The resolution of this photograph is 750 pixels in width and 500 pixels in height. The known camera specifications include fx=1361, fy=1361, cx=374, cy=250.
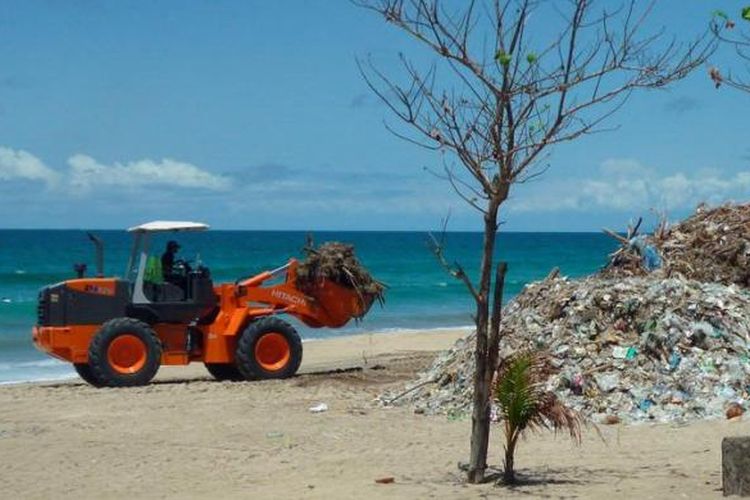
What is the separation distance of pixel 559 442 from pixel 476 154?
387 centimetres

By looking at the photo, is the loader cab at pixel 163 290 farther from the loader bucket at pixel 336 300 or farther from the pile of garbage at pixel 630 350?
the pile of garbage at pixel 630 350

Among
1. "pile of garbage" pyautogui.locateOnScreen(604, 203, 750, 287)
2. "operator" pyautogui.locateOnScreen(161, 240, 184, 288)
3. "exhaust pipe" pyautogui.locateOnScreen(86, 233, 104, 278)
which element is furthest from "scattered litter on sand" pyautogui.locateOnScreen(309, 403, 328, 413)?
"pile of garbage" pyautogui.locateOnScreen(604, 203, 750, 287)

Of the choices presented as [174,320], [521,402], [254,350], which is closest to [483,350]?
[521,402]

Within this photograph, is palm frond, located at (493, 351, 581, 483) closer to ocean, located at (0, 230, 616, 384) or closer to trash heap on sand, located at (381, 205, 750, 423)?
ocean, located at (0, 230, 616, 384)

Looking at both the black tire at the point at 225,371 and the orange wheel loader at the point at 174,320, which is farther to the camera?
the black tire at the point at 225,371

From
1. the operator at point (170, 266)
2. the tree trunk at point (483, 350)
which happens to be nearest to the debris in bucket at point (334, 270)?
the operator at point (170, 266)

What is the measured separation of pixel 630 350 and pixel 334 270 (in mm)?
5615

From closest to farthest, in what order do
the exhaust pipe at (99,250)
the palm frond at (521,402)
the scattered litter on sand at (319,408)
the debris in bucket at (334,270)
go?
the palm frond at (521,402), the scattered litter on sand at (319,408), the exhaust pipe at (99,250), the debris in bucket at (334,270)

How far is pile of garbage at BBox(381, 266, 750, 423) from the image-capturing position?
13398 mm

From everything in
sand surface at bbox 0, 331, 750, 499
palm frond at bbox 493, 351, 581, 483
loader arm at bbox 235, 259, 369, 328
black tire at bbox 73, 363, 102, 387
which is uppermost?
loader arm at bbox 235, 259, 369, 328

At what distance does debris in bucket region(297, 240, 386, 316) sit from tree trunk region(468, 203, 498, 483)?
29.2 ft

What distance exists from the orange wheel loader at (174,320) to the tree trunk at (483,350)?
8.45 metres

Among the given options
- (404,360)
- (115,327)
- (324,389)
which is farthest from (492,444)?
(404,360)

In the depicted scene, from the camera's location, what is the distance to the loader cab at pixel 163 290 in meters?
17.9
